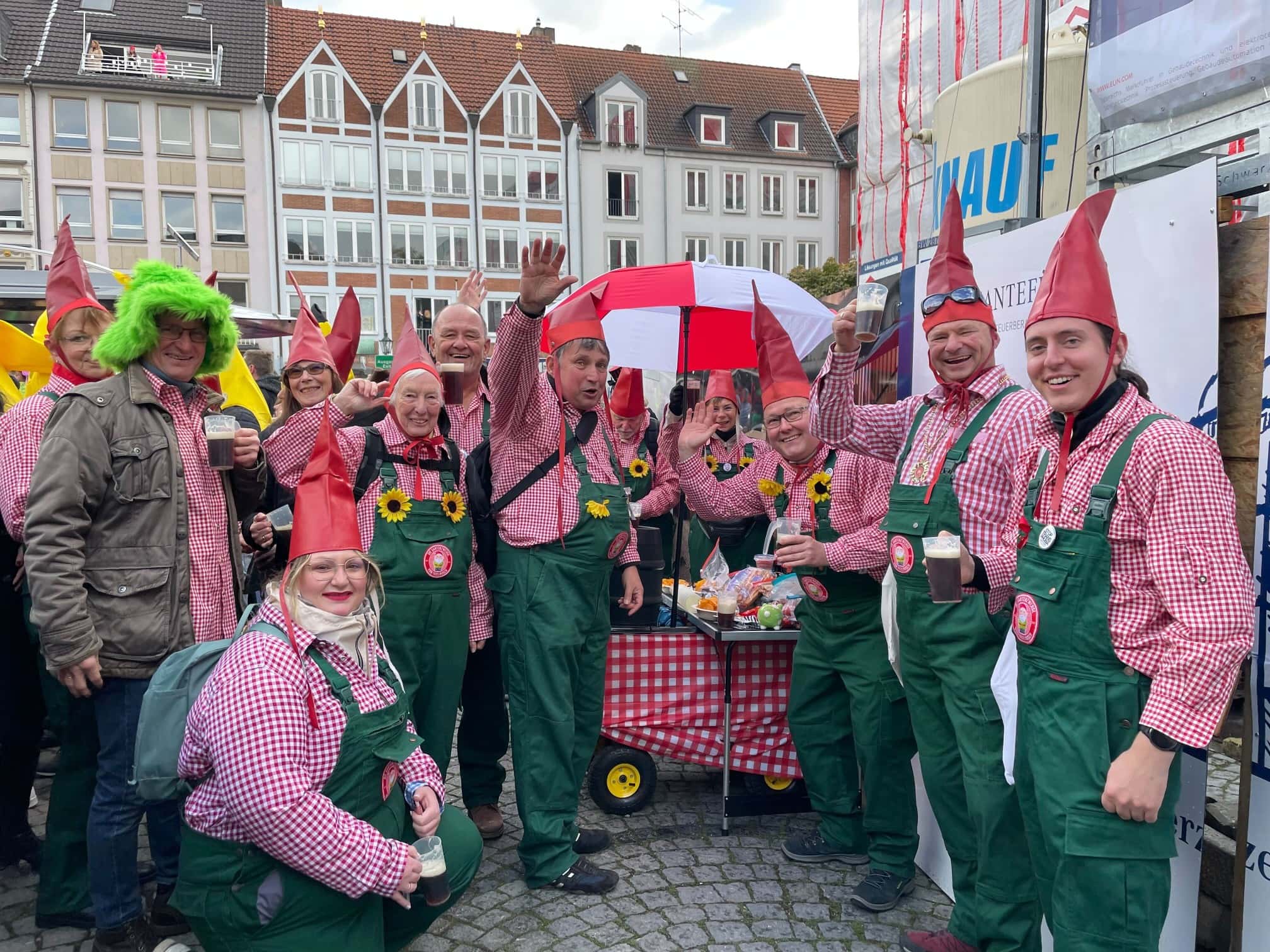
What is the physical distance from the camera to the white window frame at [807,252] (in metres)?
36.5

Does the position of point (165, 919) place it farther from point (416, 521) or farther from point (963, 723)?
point (963, 723)

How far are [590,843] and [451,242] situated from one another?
3076 cm

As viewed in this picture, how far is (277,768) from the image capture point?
2.35 metres

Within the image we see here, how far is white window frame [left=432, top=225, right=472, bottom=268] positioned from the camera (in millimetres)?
32688

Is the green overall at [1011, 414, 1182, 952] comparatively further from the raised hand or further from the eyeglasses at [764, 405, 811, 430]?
the raised hand

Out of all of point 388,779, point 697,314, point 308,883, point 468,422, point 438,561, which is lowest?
point 308,883

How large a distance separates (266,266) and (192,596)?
30280 mm

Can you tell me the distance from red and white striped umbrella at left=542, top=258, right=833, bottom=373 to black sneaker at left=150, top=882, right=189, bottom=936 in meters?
2.69

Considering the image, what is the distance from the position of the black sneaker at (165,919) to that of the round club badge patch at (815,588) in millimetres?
2467

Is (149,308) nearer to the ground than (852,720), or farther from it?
farther from it

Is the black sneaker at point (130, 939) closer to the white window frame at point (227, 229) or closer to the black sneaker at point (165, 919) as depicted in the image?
the black sneaker at point (165, 919)

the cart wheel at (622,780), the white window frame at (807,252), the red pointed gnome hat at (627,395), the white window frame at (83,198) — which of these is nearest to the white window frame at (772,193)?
the white window frame at (807,252)

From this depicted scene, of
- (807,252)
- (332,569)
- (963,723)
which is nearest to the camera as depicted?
(332,569)

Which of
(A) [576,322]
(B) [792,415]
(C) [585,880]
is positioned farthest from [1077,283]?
(C) [585,880]
